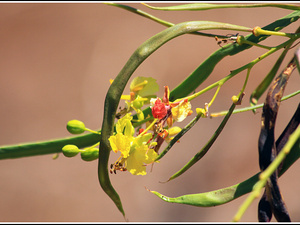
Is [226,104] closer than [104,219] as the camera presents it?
No

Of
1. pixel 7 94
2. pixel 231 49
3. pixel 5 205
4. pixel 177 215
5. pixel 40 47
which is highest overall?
pixel 231 49

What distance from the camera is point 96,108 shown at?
2.22 metres

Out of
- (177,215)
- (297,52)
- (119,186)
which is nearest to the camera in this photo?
(297,52)

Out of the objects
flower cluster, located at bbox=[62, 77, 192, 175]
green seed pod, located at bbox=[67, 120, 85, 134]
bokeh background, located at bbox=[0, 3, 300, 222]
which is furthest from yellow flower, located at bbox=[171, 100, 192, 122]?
bokeh background, located at bbox=[0, 3, 300, 222]

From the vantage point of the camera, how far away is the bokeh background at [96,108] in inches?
78.2

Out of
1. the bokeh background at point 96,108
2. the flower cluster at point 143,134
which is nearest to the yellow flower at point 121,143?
the flower cluster at point 143,134

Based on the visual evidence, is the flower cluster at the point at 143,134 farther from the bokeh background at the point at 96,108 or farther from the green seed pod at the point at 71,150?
the bokeh background at the point at 96,108

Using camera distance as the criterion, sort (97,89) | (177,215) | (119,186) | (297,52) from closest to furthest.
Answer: (297,52) → (177,215) → (119,186) → (97,89)

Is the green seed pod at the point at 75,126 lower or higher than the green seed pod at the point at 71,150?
higher

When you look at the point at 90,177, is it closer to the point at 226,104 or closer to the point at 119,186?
the point at 119,186

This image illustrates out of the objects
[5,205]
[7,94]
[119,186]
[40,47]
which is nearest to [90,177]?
[119,186]

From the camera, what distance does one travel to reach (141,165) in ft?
1.31

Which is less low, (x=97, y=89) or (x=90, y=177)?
(x=97, y=89)

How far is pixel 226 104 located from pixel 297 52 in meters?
1.84
